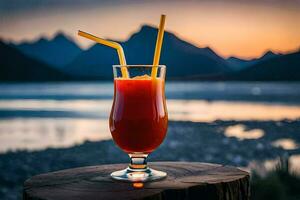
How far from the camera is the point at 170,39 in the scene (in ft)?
55.8

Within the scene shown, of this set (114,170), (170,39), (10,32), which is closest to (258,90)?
(170,39)

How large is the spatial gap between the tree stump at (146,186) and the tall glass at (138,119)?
8cm

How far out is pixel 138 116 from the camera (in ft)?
6.29

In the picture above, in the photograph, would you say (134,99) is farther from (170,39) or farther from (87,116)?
(87,116)

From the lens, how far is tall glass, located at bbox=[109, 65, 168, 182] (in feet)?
6.26

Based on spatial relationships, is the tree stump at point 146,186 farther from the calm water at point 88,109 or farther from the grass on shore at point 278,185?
the calm water at point 88,109

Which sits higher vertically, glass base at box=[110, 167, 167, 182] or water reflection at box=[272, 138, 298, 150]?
glass base at box=[110, 167, 167, 182]

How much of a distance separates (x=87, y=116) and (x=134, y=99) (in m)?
17.6

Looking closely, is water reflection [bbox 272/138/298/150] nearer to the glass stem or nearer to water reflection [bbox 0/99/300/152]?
water reflection [bbox 0/99/300/152]

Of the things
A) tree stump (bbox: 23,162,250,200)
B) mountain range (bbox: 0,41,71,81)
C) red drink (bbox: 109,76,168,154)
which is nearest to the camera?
tree stump (bbox: 23,162,250,200)

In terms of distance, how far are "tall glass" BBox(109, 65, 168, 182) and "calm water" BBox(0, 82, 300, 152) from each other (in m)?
13.6

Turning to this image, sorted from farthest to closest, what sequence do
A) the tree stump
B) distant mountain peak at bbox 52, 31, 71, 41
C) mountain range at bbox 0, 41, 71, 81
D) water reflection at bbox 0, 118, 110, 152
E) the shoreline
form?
mountain range at bbox 0, 41, 71, 81 → distant mountain peak at bbox 52, 31, 71, 41 → water reflection at bbox 0, 118, 110, 152 → the shoreline → the tree stump

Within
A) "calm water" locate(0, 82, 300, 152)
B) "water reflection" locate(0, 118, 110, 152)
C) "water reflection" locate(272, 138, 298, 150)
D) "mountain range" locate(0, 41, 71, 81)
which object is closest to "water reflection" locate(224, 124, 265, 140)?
"calm water" locate(0, 82, 300, 152)

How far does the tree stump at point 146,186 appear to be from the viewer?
173 cm
